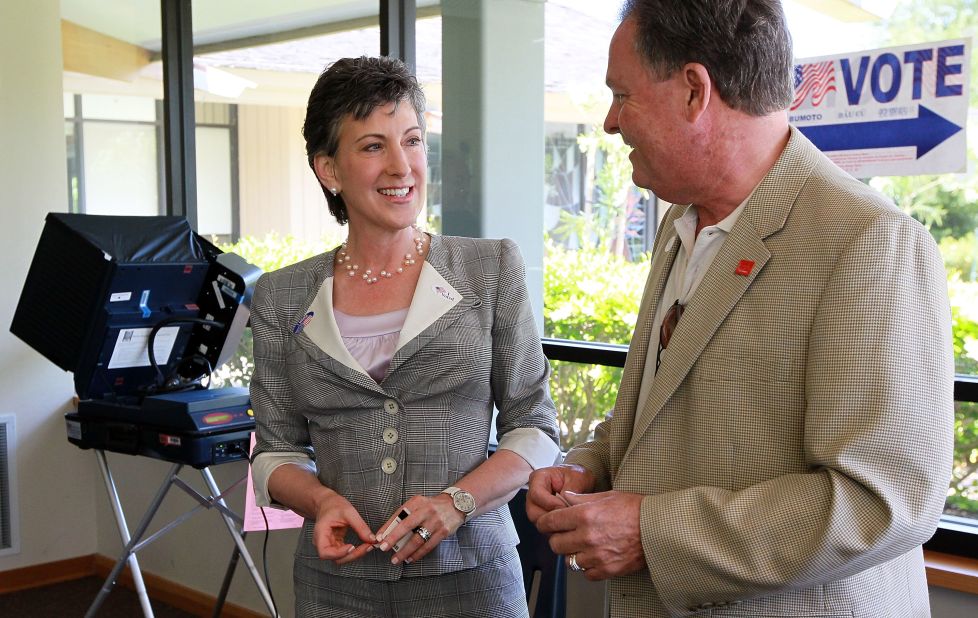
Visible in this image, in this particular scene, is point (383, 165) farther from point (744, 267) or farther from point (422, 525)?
point (744, 267)

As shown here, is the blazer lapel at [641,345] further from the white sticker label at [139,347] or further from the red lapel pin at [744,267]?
the white sticker label at [139,347]

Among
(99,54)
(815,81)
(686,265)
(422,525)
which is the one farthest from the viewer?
(99,54)

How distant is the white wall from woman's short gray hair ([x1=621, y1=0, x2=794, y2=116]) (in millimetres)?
4193

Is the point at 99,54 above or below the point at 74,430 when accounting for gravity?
above

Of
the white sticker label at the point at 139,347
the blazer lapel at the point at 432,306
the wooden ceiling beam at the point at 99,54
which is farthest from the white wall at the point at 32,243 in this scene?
the blazer lapel at the point at 432,306

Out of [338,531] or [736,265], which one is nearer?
[736,265]

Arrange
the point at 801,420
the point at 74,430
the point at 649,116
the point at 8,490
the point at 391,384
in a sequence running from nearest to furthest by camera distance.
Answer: the point at 801,420 < the point at 649,116 < the point at 391,384 < the point at 74,430 < the point at 8,490

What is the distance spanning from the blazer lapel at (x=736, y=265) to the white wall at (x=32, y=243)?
165 inches

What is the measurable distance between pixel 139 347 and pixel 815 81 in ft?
7.17

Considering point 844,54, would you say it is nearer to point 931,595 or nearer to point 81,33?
point 931,595

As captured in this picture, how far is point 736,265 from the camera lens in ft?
4.22

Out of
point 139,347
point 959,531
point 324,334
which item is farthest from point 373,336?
point 139,347

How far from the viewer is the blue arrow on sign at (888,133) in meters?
2.25

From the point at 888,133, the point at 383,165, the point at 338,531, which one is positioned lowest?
the point at 338,531
